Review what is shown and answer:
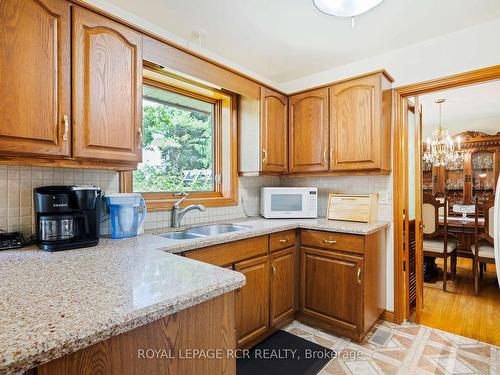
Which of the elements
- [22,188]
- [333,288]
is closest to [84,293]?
[22,188]

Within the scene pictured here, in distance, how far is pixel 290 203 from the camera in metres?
2.64

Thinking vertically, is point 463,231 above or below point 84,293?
below

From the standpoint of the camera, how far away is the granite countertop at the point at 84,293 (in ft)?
1.93

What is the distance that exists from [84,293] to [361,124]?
7.26 feet

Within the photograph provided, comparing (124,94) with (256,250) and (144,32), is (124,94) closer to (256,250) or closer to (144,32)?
(144,32)

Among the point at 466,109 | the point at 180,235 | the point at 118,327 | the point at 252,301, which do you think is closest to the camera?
the point at 118,327

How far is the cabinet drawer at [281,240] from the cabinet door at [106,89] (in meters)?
1.11

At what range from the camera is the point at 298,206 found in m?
2.64

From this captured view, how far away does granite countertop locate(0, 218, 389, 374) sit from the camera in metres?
0.59

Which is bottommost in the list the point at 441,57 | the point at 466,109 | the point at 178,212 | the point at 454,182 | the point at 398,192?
the point at 178,212

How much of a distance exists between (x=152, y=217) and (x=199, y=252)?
0.64m

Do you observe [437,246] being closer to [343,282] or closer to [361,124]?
[343,282]

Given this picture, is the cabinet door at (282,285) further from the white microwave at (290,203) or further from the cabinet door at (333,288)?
the white microwave at (290,203)

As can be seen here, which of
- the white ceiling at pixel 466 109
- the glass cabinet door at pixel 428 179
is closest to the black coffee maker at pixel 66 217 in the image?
the white ceiling at pixel 466 109
